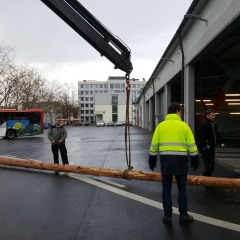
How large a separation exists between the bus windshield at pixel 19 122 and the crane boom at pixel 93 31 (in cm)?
2190

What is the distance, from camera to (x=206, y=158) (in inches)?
273

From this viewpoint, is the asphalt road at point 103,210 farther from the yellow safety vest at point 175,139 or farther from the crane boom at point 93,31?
the crane boom at point 93,31

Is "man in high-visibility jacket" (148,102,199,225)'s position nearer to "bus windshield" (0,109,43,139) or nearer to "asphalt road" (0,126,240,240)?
"asphalt road" (0,126,240,240)

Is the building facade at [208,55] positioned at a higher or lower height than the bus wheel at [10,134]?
higher

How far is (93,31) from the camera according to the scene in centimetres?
791

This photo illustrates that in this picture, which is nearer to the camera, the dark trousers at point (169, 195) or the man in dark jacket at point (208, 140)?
the dark trousers at point (169, 195)

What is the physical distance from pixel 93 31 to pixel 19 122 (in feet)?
73.7

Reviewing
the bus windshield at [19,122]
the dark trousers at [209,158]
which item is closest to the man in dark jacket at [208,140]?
the dark trousers at [209,158]

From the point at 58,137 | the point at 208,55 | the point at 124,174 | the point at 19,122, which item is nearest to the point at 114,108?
the point at 19,122

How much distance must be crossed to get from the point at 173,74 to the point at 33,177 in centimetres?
1452

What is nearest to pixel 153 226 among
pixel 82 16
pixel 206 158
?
pixel 206 158

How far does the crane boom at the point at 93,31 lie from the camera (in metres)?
7.57

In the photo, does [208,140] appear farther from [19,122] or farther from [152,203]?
[19,122]

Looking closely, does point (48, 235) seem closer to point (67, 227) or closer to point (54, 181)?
point (67, 227)
